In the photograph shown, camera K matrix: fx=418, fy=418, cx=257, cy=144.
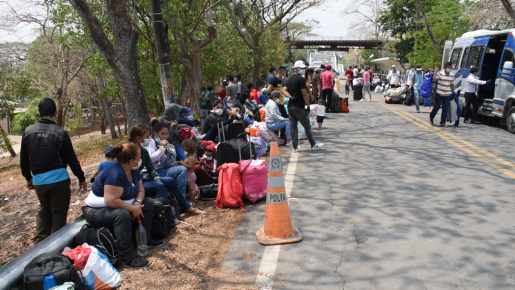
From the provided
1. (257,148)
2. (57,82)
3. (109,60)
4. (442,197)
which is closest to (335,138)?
(257,148)

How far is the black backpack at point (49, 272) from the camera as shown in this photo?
11.2 ft

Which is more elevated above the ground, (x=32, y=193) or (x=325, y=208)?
(x=325, y=208)

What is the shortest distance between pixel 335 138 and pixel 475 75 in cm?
522

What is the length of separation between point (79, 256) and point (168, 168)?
2352mm

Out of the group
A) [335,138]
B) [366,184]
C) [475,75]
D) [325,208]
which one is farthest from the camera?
[475,75]

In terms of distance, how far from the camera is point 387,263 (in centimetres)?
418

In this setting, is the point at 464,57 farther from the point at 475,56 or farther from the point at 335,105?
the point at 335,105

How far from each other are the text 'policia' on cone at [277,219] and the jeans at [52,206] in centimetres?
239

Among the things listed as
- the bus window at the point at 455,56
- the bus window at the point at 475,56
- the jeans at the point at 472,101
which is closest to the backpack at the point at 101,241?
the jeans at the point at 472,101

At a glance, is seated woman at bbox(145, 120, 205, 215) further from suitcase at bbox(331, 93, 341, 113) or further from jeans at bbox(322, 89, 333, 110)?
suitcase at bbox(331, 93, 341, 113)

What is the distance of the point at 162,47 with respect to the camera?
345 inches

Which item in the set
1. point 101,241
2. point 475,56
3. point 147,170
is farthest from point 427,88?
point 101,241

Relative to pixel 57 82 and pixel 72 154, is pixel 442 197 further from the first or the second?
pixel 57 82

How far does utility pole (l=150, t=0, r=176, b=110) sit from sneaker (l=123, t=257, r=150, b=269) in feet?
15.4
